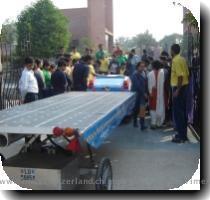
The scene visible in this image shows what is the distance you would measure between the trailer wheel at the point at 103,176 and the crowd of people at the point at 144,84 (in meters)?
2.49

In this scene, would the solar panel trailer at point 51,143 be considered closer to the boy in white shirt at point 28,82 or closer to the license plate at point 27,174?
the license plate at point 27,174

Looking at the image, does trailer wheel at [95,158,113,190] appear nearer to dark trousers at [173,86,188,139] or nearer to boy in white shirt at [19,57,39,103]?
dark trousers at [173,86,188,139]

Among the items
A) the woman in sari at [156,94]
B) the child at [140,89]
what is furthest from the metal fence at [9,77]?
the woman in sari at [156,94]

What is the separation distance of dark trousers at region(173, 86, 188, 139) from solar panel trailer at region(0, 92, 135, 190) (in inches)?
63.9

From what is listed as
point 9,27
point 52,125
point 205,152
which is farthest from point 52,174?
point 9,27

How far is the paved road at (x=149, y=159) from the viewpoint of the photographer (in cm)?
481

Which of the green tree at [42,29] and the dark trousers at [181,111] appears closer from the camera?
the dark trousers at [181,111]

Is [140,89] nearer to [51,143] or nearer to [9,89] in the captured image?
[9,89]

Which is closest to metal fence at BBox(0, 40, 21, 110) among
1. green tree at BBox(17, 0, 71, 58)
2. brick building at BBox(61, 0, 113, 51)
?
green tree at BBox(17, 0, 71, 58)

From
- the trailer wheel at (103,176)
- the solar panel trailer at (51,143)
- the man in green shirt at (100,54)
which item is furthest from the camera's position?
the man in green shirt at (100,54)

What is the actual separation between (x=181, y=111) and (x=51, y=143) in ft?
8.78

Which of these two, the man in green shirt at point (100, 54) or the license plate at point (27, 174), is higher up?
the man in green shirt at point (100, 54)

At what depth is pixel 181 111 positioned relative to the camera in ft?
21.6

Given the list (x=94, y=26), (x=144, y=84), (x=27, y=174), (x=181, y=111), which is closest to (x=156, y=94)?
(x=144, y=84)
